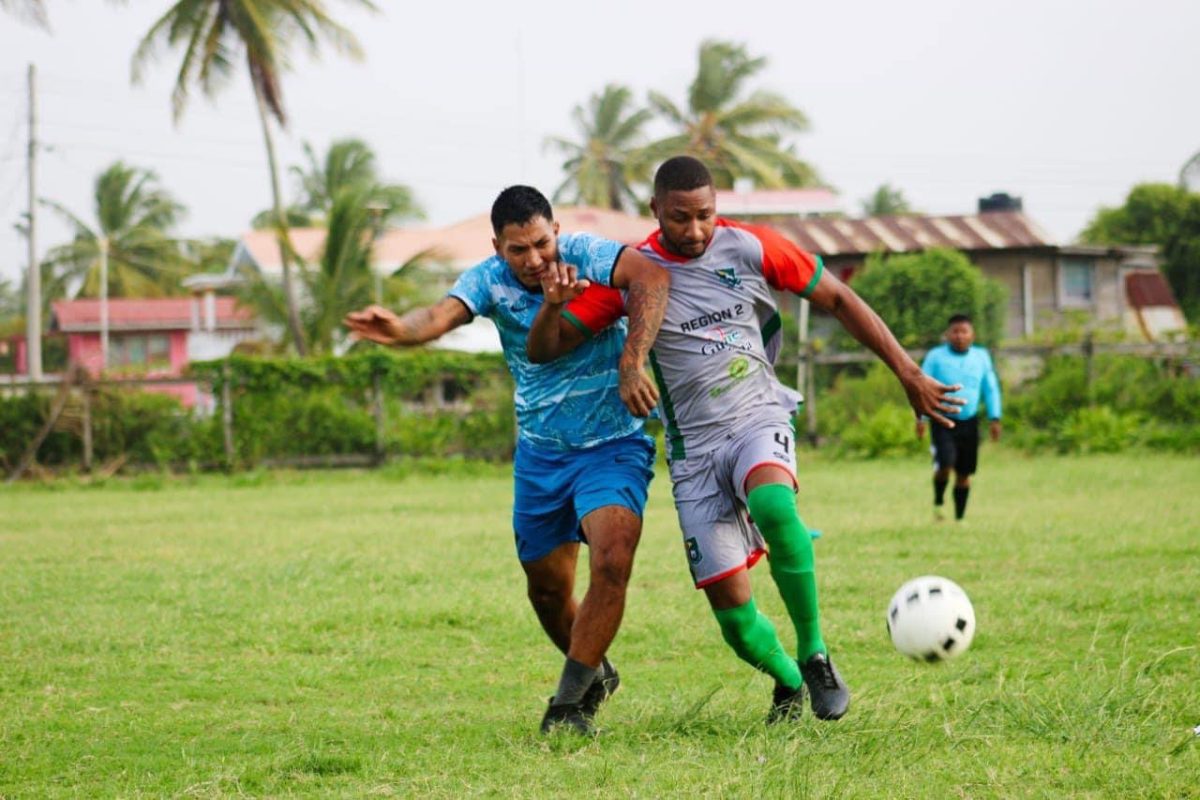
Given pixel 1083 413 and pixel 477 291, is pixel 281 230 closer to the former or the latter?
pixel 1083 413

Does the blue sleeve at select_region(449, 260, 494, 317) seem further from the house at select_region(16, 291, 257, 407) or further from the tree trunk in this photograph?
the house at select_region(16, 291, 257, 407)

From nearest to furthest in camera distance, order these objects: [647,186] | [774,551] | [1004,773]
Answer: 1. [1004,773]
2. [774,551]
3. [647,186]

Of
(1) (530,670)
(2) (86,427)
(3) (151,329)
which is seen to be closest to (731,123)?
(3) (151,329)

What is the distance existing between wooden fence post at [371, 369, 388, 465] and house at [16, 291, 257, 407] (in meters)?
29.4

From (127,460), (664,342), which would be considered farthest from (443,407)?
(664,342)

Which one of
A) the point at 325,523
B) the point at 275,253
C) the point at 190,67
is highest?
the point at 190,67

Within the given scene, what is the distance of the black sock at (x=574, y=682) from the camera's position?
562 centimetres

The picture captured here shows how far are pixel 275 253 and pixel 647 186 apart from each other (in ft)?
42.5

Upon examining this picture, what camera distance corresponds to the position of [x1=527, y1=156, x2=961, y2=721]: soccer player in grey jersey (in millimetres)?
5660

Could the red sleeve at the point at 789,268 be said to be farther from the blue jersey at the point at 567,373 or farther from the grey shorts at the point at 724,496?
the blue jersey at the point at 567,373

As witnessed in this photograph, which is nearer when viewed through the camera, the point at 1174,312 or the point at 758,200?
the point at 758,200

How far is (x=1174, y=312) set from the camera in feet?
152

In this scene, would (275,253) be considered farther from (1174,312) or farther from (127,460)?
(1174,312)

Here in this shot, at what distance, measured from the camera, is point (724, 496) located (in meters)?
5.84
